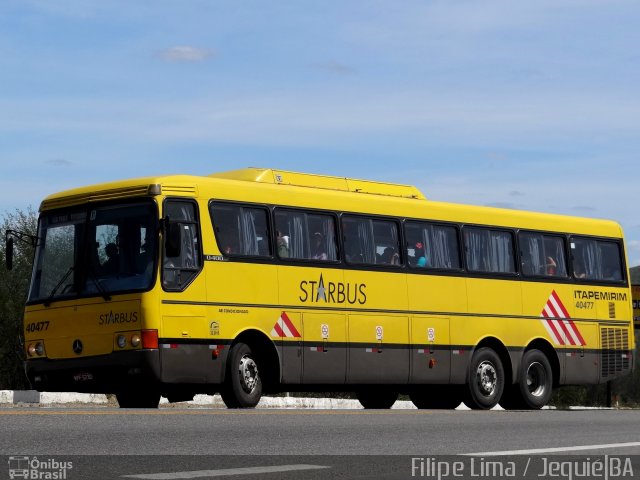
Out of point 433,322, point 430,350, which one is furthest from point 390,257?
point 430,350

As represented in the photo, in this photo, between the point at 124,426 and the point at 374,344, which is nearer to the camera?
the point at 124,426

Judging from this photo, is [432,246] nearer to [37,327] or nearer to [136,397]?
[136,397]

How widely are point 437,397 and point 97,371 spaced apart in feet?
27.3

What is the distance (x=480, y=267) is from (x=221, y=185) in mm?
6336

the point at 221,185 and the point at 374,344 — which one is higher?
the point at 221,185

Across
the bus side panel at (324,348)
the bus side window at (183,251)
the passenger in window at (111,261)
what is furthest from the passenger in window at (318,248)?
the passenger in window at (111,261)

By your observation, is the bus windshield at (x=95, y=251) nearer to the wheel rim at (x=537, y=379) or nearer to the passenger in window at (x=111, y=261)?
the passenger in window at (x=111, y=261)

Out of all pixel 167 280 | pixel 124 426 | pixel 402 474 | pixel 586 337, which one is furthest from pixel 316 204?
pixel 402 474

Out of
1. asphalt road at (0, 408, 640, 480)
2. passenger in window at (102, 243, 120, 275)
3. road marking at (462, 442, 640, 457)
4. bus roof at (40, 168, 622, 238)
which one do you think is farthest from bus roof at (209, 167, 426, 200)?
road marking at (462, 442, 640, 457)

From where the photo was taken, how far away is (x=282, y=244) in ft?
70.9

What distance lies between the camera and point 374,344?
2297 centimetres

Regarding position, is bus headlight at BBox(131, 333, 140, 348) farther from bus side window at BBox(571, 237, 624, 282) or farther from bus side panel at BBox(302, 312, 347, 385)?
bus side window at BBox(571, 237, 624, 282)

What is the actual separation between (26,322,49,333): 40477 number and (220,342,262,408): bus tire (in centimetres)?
270

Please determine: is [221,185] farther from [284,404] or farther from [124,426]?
[284,404]
